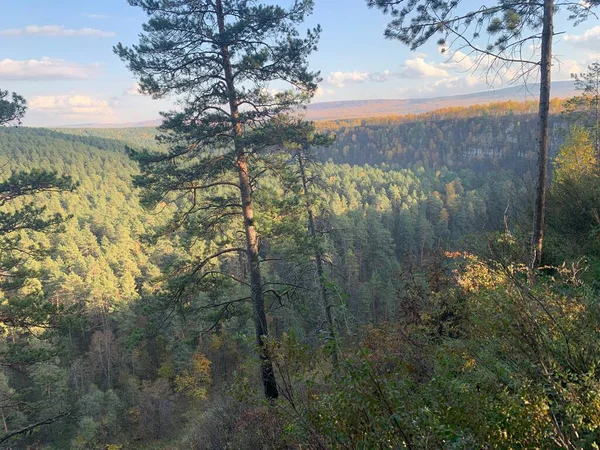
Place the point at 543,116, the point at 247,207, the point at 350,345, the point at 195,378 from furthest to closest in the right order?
the point at 195,378
the point at 247,207
the point at 543,116
the point at 350,345

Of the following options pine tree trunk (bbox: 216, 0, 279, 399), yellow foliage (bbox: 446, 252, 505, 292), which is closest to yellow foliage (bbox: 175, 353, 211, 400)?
pine tree trunk (bbox: 216, 0, 279, 399)

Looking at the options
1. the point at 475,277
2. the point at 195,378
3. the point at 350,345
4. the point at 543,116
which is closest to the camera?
the point at 350,345

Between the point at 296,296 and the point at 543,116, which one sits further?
the point at 296,296

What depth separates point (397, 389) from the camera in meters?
2.18

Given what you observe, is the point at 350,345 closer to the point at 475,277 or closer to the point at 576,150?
Result: the point at 475,277

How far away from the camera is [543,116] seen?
279 inches

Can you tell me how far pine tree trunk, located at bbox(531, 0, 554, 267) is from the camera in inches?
261

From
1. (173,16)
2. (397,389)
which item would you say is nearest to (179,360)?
(173,16)

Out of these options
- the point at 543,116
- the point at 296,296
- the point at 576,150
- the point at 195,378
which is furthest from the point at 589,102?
the point at 195,378

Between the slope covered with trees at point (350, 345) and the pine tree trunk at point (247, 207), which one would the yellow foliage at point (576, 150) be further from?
the pine tree trunk at point (247, 207)

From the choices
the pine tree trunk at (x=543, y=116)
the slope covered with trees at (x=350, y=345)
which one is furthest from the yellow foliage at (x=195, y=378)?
the pine tree trunk at (x=543, y=116)

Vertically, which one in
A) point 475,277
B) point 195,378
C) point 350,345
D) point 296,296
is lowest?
point 195,378

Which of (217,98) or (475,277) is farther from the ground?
(217,98)

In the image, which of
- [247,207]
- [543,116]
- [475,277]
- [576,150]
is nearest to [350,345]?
[475,277]
